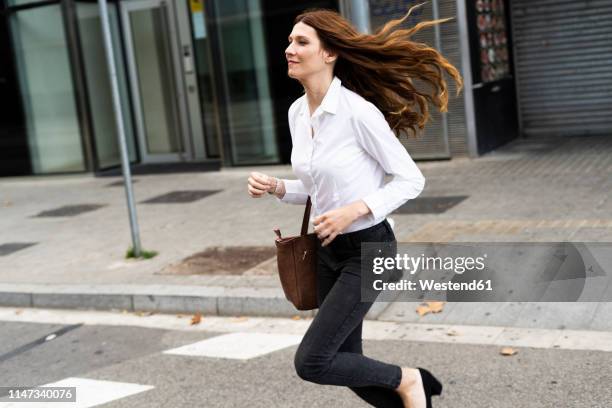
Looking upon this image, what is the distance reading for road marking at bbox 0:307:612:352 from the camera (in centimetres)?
534

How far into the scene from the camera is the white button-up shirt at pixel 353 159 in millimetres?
3400

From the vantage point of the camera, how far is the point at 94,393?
519 centimetres

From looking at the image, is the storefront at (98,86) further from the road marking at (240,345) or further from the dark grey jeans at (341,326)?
the dark grey jeans at (341,326)

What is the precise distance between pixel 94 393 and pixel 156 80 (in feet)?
37.3

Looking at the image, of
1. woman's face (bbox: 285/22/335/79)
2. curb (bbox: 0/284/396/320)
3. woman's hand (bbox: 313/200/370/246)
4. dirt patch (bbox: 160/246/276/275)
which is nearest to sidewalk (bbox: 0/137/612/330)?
curb (bbox: 0/284/396/320)

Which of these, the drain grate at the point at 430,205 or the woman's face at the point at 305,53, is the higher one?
the woman's face at the point at 305,53

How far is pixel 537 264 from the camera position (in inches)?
255

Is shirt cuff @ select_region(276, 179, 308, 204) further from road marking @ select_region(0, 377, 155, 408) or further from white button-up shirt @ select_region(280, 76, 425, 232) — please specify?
road marking @ select_region(0, 377, 155, 408)

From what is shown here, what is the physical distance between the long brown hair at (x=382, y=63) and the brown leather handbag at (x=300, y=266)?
1.80 feet

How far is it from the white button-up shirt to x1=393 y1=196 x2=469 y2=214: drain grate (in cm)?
532

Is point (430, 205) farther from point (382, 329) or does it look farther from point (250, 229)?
point (382, 329)

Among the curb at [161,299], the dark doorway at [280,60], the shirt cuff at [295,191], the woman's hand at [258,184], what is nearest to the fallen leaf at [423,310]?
the curb at [161,299]

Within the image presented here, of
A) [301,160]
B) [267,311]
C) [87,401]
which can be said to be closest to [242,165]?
[267,311]

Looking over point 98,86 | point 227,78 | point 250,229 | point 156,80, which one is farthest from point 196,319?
point 156,80
